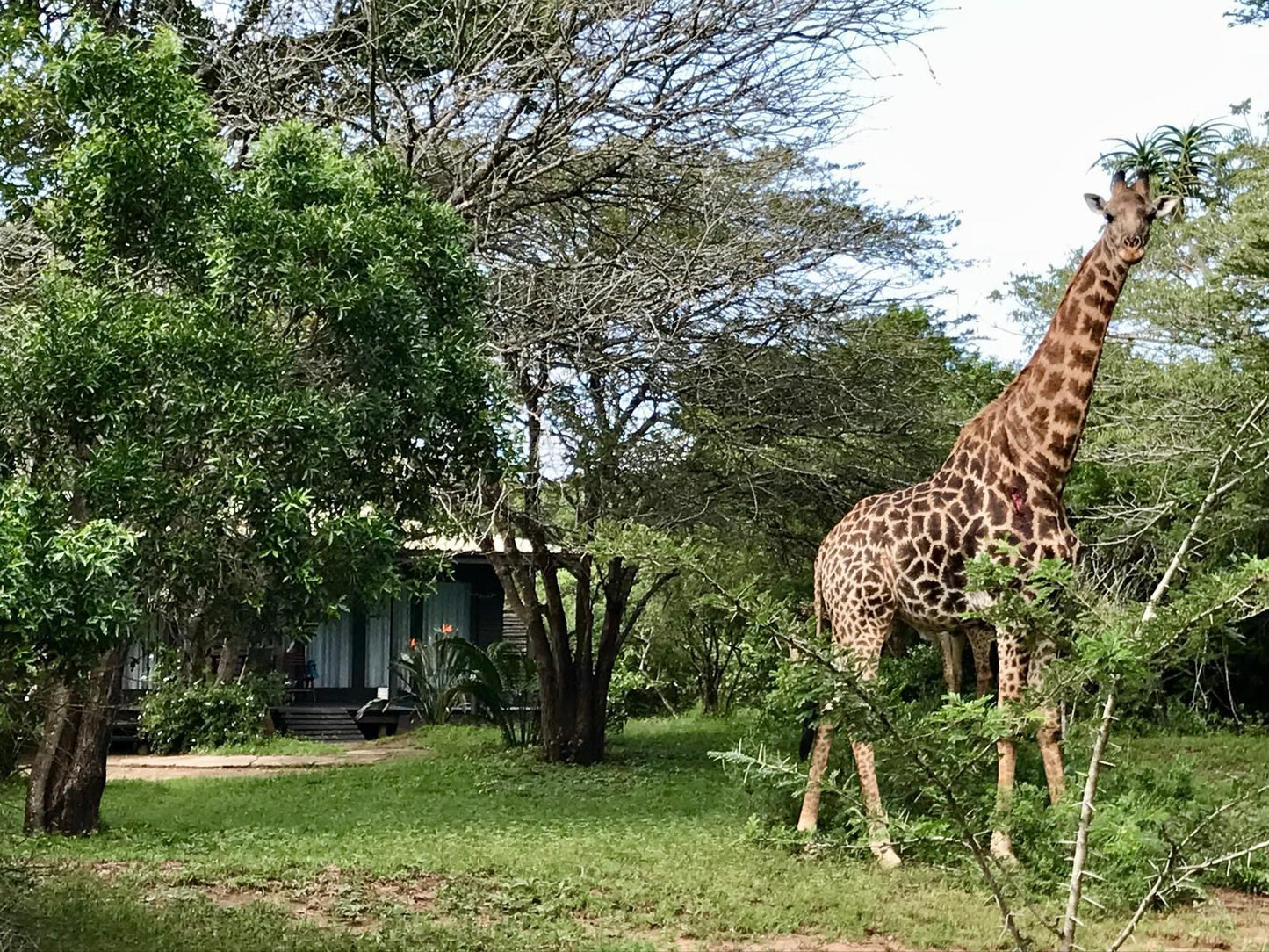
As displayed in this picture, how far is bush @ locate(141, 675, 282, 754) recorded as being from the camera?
16891mm

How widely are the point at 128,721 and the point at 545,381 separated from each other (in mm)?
8577

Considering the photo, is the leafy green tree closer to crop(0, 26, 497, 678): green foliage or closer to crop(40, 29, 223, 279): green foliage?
crop(0, 26, 497, 678): green foliage

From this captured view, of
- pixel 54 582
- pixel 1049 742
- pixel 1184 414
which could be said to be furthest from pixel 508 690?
pixel 54 582

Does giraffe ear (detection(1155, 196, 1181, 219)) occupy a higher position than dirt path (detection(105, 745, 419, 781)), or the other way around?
giraffe ear (detection(1155, 196, 1181, 219))

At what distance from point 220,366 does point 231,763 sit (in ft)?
35.0

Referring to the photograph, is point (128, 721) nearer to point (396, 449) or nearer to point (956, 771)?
point (396, 449)

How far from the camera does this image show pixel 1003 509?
8305 millimetres

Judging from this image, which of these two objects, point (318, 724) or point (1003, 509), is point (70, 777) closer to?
point (1003, 509)

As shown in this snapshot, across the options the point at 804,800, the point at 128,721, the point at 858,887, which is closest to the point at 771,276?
the point at 804,800

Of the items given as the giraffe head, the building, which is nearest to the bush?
the building

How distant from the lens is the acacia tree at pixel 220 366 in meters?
5.24

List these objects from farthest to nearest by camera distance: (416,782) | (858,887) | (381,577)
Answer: (416,782) < (858,887) < (381,577)

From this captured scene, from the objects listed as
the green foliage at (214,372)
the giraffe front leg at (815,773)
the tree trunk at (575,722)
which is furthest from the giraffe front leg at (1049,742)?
the tree trunk at (575,722)

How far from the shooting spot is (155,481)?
5188 mm
